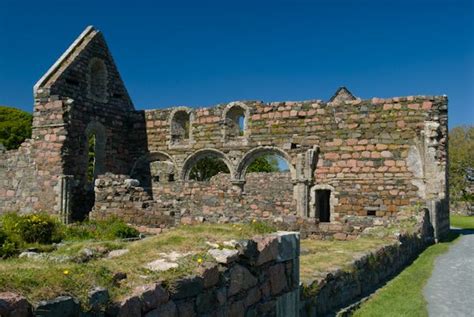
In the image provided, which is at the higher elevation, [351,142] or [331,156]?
[351,142]

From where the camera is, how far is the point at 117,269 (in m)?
4.52

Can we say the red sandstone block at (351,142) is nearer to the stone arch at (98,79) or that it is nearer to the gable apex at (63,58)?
the stone arch at (98,79)

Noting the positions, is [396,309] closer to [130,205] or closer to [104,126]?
[130,205]

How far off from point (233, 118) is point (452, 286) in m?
14.2

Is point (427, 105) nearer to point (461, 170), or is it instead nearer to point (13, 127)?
point (461, 170)

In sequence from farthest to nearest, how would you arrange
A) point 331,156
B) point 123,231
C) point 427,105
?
point 331,156, point 427,105, point 123,231

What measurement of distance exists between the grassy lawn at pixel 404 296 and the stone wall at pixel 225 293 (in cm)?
203

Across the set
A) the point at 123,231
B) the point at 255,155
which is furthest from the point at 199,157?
the point at 123,231

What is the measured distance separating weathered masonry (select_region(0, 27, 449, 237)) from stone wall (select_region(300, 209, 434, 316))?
508 cm

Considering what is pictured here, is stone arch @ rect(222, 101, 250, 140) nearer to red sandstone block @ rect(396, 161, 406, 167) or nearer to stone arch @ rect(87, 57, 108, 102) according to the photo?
stone arch @ rect(87, 57, 108, 102)

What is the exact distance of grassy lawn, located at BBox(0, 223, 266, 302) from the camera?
3617mm

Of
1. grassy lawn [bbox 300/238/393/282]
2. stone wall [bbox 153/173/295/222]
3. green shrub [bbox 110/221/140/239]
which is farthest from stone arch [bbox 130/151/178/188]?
grassy lawn [bbox 300/238/393/282]

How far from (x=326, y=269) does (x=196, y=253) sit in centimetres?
366

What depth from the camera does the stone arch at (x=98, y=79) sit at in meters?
22.7
